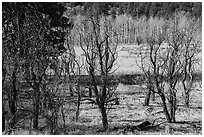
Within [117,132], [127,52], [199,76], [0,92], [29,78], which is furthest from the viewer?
[127,52]

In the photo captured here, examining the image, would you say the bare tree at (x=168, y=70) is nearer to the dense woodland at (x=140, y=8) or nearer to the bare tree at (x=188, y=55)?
the bare tree at (x=188, y=55)

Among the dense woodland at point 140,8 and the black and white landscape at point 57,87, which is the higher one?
the dense woodland at point 140,8

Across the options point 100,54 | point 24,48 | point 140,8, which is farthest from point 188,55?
point 24,48

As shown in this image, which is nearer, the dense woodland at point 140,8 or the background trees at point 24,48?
the background trees at point 24,48

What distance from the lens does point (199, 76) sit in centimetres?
1998

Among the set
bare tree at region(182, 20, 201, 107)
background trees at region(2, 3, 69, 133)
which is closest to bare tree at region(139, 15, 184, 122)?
bare tree at region(182, 20, 201, 107)

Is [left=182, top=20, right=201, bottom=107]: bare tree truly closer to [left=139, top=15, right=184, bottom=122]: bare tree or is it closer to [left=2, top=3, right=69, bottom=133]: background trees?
[left=139, top=15, right=184, bottom=122]: bare tree

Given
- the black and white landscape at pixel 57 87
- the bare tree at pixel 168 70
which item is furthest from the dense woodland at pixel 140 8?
the bare tree at pixel 168 70

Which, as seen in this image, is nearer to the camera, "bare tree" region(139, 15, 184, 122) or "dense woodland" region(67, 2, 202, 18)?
"bare tree" region(139, 15, 184, 122)

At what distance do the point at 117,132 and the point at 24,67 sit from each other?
3834 millimetres

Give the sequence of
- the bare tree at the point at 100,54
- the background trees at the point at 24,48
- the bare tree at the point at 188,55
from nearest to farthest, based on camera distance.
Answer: the background trees at the point at 24,48, the bare tree at the point at 100,54, the bare tree at the point at 188,55

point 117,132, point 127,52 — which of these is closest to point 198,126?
point 117,132

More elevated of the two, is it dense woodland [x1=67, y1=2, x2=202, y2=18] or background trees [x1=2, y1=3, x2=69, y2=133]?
dense woodland [x1=67, y1=2, x2=202, y2=18]

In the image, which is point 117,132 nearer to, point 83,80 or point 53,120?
point 53,120
